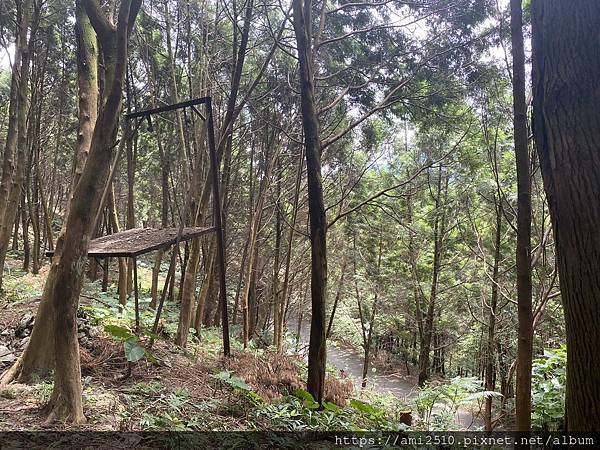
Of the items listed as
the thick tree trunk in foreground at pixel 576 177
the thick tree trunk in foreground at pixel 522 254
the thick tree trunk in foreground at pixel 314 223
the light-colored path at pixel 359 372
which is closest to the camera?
the thick tree trunk in foreground at pixel 576 177

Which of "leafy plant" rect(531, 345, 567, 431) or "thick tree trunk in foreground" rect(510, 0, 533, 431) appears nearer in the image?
"thick tree trunk in foreground" rect(510, 0, 533, 431)

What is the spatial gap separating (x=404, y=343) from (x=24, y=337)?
20017 millimetres

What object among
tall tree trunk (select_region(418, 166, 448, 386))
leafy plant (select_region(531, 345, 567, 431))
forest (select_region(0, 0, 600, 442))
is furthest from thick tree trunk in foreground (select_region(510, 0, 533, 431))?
tall tree trunk (select_region(418, 166, 448, 386))

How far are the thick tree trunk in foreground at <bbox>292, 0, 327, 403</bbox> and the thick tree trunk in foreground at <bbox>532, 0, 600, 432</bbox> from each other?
11.3 feet

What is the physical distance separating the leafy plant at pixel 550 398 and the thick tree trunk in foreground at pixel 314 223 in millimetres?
2578

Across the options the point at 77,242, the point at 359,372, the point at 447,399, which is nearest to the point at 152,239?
the point at 77,242

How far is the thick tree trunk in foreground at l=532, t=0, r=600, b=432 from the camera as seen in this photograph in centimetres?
193

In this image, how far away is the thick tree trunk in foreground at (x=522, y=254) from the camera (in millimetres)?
3670

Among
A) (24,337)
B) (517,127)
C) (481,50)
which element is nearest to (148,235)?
(24,337)

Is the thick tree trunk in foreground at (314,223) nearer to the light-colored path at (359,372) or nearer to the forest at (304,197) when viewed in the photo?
the forest at (304,197)

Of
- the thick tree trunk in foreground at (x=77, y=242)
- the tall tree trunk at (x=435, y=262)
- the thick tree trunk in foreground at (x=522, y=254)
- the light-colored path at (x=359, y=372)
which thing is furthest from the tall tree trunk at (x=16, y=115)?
the tall tree trunk at (x=435, y=262)

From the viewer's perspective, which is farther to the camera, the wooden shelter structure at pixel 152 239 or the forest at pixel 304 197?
the wooden shelter structure at pixel 152 239

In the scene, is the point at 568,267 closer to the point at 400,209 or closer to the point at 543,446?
the point at 543,446

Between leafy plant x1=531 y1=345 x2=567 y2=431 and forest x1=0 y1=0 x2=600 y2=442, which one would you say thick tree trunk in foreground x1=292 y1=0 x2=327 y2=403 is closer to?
forest x1=0 y1=0 x2=600 y2=442
